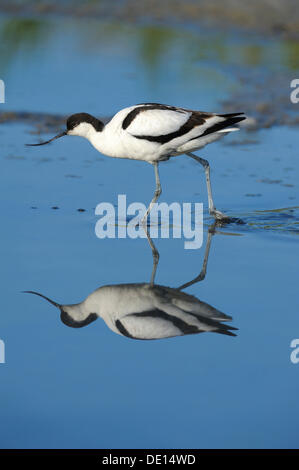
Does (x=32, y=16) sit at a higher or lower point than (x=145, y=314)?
higher

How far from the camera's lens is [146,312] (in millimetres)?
5168

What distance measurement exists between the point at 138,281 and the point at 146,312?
60 centimetres

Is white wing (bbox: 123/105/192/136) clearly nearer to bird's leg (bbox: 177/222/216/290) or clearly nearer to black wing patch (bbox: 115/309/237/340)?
bird's leg (bbox: 177/222/216/290)

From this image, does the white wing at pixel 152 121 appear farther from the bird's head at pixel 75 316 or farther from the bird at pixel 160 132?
the bird's head at pixel 75 316

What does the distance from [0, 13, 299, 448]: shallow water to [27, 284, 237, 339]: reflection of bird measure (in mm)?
72

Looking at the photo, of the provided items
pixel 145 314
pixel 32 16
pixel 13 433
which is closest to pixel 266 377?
pixel 145 314

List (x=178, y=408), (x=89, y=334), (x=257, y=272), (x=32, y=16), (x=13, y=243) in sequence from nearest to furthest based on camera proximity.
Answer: (x=178, y=408) < (x=89, y=334) < (x=257, y=272) < (x=13, y=243) < (x=32, y=16)

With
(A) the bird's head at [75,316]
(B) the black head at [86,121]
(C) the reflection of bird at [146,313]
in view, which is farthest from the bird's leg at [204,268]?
(B) the black head at [86,121]

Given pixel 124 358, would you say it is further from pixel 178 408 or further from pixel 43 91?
pixel 43 91

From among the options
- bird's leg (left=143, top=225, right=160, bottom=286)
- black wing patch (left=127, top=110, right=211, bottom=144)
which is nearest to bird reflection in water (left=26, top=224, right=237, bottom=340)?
bird's leg (left=143, top=225, right=160, bottom=286)

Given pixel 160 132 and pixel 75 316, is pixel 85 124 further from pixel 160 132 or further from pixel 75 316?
pixel 75 316

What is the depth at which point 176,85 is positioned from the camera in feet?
38.1

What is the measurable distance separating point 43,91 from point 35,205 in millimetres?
4326

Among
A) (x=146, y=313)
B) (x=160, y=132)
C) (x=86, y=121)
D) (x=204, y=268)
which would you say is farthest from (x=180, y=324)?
(x=86, y=121)
